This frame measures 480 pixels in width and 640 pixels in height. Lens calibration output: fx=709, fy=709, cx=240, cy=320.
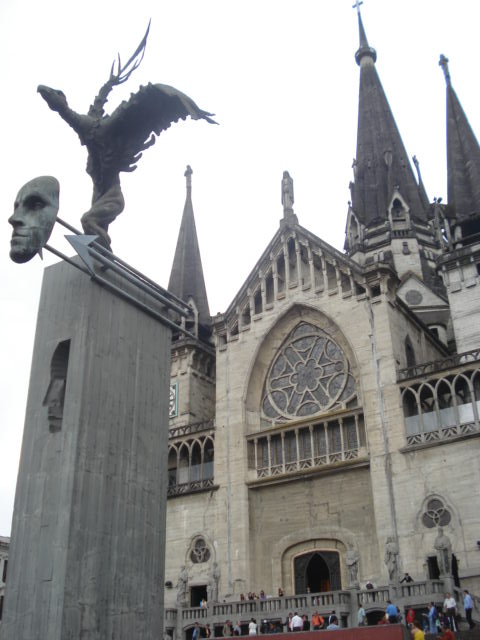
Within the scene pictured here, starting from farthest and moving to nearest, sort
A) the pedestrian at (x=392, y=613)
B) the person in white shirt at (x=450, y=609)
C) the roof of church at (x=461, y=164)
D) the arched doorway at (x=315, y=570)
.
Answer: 1. the roof of church at (x=461, y=164)
2. the arched doorway at (x=315, y=570)
3. the person in white shirt at (x=450, y=609)
4. the pedestrian at (x=392, y=613)

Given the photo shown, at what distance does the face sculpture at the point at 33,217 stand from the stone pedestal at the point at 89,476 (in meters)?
1.27

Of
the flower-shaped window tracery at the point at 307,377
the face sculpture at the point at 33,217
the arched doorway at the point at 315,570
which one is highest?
the flower-shaped window tracery at the point at 307,377

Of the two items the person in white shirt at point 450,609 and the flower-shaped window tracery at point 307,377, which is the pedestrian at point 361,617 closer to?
the person in white shirt at point 450,609

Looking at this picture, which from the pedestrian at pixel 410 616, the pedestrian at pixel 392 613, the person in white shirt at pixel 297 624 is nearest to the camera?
the pedestrian at pixel 392 613

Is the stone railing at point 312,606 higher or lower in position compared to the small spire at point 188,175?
lower

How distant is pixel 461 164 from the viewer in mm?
42625

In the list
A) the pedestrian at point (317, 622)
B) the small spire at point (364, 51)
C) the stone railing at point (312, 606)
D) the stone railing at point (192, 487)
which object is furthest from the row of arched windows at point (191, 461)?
the small spire at point (364, 51)

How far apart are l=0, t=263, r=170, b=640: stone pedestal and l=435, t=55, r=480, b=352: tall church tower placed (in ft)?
72.8

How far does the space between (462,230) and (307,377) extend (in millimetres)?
12241

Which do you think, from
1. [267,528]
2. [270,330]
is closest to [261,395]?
[270,330]

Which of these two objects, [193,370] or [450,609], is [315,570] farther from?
[193,370]

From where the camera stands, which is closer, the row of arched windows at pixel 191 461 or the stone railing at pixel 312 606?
the stone railing at pixel 312 606

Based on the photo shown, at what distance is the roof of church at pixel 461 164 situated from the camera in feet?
127

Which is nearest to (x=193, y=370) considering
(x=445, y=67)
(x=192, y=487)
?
(x=192, y=487)
